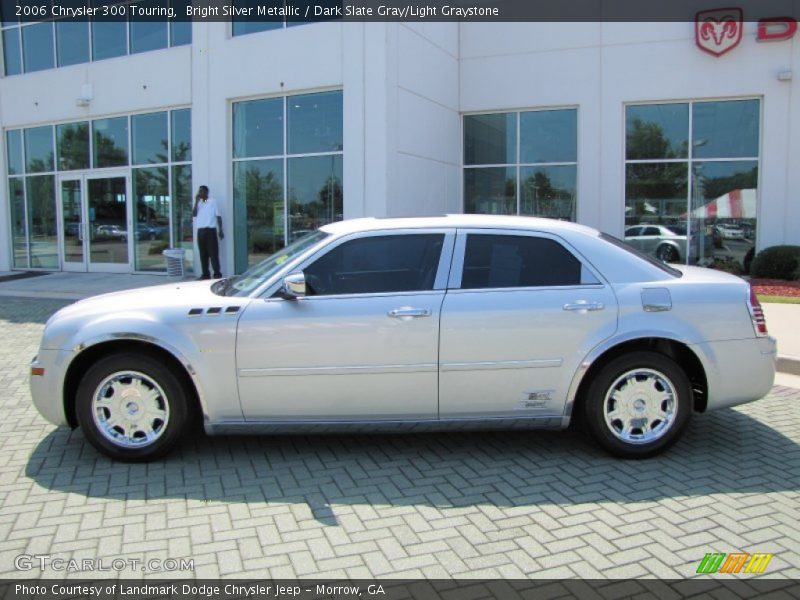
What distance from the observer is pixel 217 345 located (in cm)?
437

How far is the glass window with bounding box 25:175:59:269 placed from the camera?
18469 mm

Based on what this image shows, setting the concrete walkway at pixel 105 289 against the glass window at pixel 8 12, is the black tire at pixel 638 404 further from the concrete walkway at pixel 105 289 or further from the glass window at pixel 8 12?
the glass window at pixel 8 12

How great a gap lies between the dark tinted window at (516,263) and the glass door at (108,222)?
14.6 m

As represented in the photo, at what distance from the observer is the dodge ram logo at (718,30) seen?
560 inches

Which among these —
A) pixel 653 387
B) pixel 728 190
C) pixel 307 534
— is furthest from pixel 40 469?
pixel 728 190

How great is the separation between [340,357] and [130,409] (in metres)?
1.41

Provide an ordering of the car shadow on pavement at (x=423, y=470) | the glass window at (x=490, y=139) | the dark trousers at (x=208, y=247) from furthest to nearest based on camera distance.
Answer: the glass window at (x=490, y=139)
the dark trousers at (x=208, y=247)
the car shadow on pavement at (x=423, y=470)

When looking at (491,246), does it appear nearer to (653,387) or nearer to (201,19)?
(653,387)

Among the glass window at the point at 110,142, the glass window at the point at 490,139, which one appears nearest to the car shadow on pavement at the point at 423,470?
the glass window at the point at 490,139

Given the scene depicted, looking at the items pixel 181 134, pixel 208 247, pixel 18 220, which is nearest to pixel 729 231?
pixel 208 247

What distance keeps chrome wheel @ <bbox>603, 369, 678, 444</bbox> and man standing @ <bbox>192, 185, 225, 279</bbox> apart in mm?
11621

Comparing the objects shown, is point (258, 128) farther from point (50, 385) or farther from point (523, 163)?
point (50, 385)

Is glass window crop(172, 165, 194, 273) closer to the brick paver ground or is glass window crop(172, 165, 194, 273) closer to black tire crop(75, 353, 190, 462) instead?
the brick paver ground

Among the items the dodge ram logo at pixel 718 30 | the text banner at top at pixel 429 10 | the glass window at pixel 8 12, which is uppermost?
the glass window at pixel 8 12
